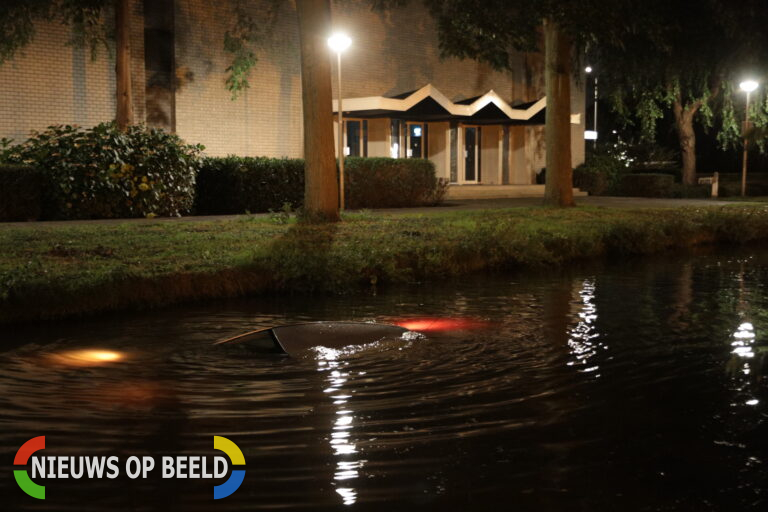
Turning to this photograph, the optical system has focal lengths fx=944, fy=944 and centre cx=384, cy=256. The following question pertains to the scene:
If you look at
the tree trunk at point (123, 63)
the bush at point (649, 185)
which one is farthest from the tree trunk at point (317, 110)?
the bush at point (649, 185)

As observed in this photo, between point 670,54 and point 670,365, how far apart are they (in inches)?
667

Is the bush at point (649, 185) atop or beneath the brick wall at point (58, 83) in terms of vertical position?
beneath

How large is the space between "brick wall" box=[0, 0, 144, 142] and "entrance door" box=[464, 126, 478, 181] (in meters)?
14.9

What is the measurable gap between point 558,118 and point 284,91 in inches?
393

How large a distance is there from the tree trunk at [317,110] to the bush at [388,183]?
22.8 ft

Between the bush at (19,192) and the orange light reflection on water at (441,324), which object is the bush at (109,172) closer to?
the bush at (19,192)

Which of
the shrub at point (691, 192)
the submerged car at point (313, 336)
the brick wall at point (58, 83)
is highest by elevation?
the brick wall at point (58, 83)

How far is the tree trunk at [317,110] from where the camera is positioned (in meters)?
17.0

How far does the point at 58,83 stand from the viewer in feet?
79.0

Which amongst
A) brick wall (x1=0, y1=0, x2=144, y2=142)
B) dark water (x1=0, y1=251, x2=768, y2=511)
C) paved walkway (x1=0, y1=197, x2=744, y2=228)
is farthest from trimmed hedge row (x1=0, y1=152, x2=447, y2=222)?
dark water (x1=0, y1=251, x2=768, y2=511)

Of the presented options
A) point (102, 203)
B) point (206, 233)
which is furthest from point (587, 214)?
point (102, 203)

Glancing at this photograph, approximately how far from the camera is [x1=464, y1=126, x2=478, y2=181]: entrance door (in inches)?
1451

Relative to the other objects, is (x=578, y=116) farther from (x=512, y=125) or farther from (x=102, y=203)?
(x=102, y=203)

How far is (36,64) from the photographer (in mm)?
23625
